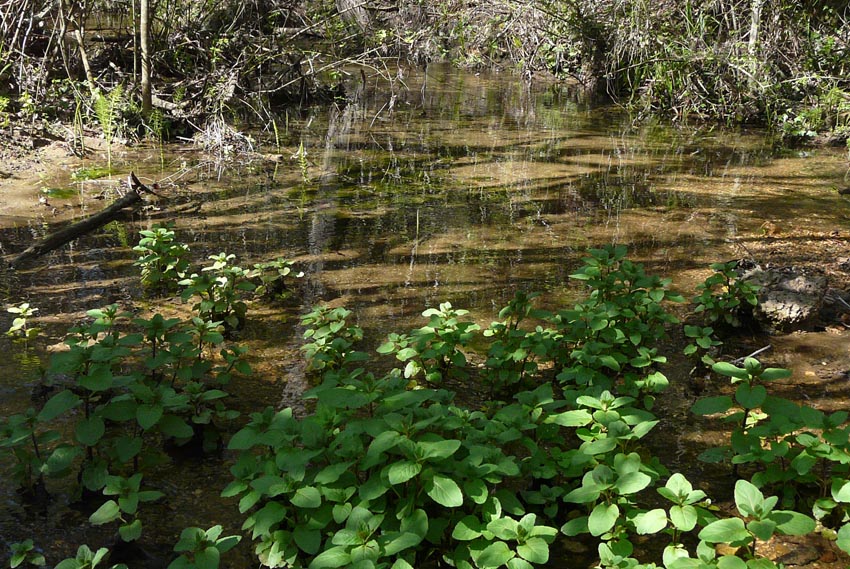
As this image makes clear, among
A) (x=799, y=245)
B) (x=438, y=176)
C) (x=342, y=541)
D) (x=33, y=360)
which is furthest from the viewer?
(x=438, y=176)

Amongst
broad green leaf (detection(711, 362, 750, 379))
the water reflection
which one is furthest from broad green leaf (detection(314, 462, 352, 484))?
the water reflection

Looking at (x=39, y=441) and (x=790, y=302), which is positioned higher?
(x=790, y=302)

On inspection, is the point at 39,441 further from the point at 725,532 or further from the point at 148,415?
the point at 725,532

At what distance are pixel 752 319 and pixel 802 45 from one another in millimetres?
7970

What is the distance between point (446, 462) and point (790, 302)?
284 centimetres

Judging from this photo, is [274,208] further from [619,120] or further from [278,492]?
[619,120]

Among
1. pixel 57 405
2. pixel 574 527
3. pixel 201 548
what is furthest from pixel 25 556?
pixel 574 527

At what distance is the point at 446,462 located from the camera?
7.95 ft

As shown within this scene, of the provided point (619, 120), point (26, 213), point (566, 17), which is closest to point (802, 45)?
point (619, 120)

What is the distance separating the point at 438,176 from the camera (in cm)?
808

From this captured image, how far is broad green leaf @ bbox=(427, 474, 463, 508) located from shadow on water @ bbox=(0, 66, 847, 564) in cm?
92

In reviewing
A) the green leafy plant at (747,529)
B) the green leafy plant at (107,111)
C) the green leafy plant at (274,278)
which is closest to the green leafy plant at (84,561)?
the green leafy plant at (747,529)

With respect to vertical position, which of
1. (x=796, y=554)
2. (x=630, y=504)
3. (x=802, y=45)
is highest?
(x=802, y=45)

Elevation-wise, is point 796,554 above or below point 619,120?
below
